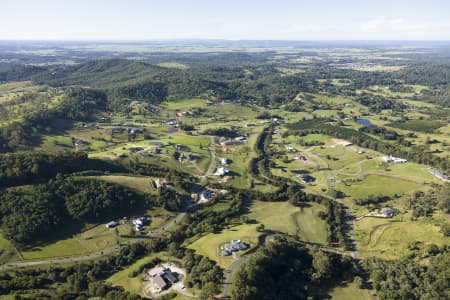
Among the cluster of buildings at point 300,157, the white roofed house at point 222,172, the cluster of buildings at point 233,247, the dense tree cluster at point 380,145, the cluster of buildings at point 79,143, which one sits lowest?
the cluster of buildings at point 233,247

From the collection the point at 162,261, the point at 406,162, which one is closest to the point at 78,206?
the point at 162,261

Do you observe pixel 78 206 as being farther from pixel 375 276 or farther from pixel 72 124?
pixel 72 124

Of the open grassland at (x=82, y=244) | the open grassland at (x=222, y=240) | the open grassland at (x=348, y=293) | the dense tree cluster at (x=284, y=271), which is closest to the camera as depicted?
the dense tree cluster at (x=284, y=271)

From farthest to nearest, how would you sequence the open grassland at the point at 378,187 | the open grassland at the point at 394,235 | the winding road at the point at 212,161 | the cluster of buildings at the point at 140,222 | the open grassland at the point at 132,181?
the winding road at the point at 212,161
the open grassland at the point at 378,187
the open grassland at the point at 132,181
the cluster of buildings at the point at 140,222
the open grassland at the point at 394,235

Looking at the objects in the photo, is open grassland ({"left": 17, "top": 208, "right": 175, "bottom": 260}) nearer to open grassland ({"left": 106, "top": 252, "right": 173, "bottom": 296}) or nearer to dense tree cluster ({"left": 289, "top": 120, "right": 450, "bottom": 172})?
open grassland ({"left": 106, "top": 252, "right": 173, "bottom": 296})

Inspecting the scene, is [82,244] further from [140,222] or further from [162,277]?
[162,277]

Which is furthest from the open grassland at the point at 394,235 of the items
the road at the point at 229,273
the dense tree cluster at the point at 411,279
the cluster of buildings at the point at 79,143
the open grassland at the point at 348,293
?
the cluster of buildings at the point at 79,143

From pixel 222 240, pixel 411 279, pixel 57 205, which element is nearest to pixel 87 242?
pixel 57 205

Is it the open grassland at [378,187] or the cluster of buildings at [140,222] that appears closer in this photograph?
the cluster of buildings at [140,222]

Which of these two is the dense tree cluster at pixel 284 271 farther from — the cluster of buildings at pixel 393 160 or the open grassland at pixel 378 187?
the cluster of buildings at pixel 393 160
